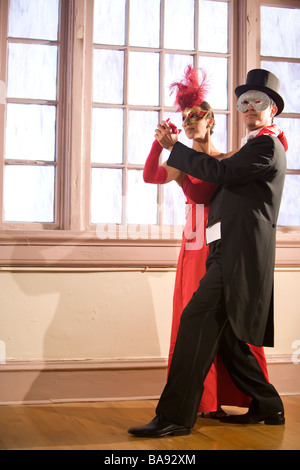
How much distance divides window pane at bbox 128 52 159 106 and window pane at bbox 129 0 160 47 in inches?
3.1

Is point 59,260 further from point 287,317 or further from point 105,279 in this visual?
point 287,317

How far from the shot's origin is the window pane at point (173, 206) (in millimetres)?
3713

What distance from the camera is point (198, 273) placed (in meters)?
2.93

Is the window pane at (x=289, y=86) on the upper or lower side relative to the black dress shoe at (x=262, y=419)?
upper

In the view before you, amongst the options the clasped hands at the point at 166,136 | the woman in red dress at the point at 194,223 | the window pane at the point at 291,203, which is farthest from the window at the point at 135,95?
the clasped hands at the point at 166,136

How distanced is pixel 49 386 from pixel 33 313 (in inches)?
15.5

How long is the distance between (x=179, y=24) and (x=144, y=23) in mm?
219

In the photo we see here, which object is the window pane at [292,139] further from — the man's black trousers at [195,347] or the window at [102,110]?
the man's black trousers at [195,347]

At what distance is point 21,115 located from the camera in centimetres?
355

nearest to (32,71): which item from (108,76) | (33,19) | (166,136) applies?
(33,19)

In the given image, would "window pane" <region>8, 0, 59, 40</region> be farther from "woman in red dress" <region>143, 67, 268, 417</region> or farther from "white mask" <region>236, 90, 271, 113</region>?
"white mask" <region>236, 90, 271, 113</region>

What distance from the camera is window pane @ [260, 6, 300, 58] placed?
12.7 ft

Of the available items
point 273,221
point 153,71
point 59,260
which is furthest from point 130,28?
point 273,221

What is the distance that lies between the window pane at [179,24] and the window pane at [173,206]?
871mm
